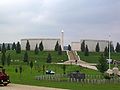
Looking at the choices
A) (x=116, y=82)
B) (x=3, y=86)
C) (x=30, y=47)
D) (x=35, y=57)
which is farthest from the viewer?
(x=30, y=47)

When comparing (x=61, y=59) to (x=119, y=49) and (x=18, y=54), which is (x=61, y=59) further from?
(x=119, y=49)

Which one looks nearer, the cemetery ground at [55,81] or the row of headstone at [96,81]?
the cemetery ground at [55,81]

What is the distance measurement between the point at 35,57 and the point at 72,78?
66294mm

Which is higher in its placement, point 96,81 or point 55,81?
point 96,81

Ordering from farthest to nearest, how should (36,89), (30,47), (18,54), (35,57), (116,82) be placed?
(30,47) < (18,54) < (35,57) < (116,82) < (36,89)

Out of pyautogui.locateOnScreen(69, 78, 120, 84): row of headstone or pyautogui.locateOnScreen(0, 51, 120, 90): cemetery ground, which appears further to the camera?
pyautogui.locateOnScreen(69, 78, 120, 84): row of headstone

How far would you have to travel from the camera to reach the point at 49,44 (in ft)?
476

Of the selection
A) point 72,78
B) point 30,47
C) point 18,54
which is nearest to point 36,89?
point 72,78

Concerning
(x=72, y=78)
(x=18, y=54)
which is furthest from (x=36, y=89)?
(x=18, y=54)

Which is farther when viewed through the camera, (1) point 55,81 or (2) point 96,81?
(1) point 55,81

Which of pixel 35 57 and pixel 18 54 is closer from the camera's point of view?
pixel 35 57

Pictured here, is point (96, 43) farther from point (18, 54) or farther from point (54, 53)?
point (18, 54)

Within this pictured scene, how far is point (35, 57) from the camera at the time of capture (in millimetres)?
110500

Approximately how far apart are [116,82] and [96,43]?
104901 millimetres
